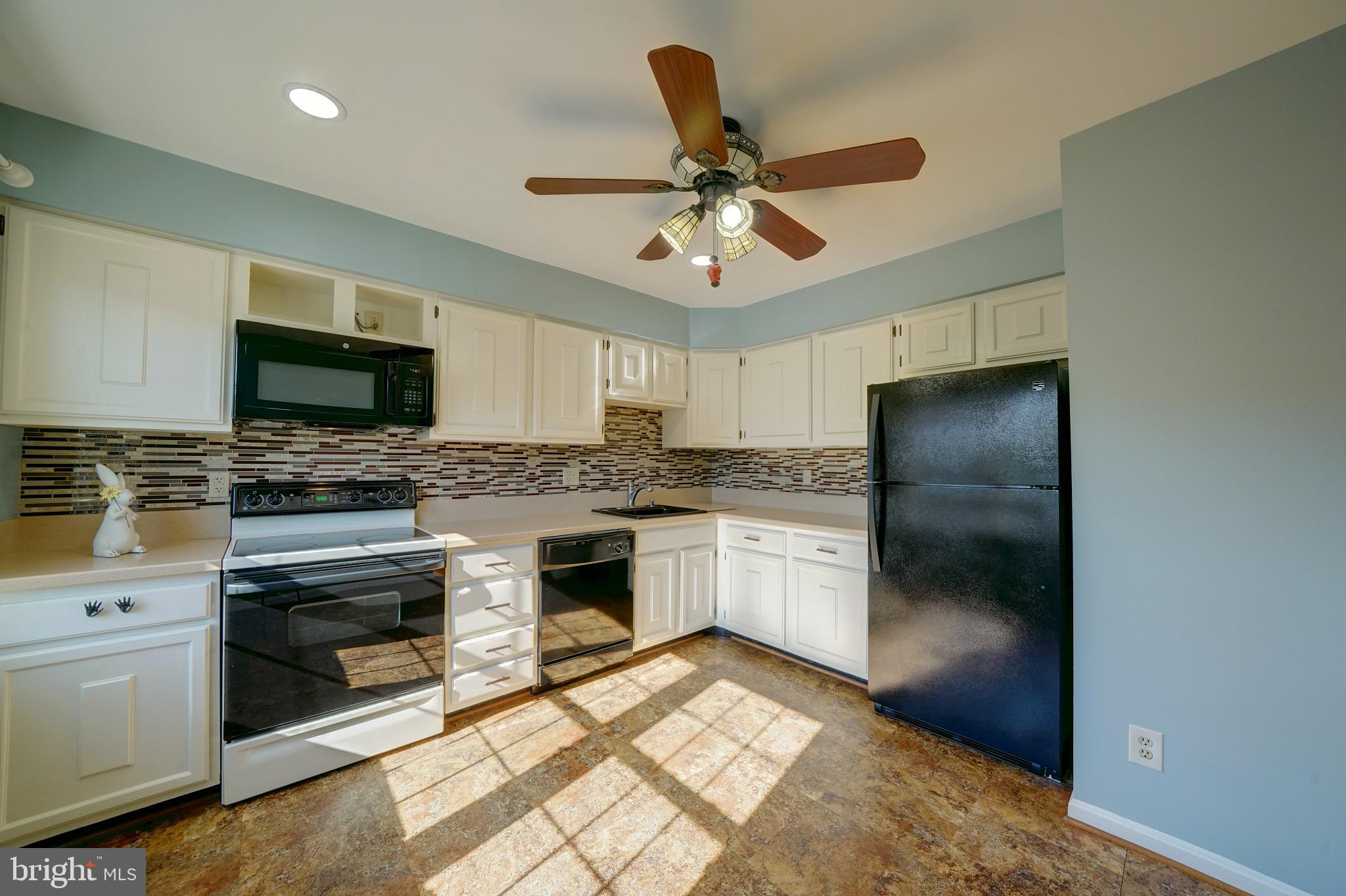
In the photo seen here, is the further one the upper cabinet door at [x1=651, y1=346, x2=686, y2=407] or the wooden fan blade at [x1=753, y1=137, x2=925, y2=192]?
the upper cabinet door at [x1=651, y1=346, x2=686, y2=407]

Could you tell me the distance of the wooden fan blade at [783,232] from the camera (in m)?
1.73

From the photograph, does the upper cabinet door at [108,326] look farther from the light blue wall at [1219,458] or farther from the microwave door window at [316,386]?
the light blue wall at [1219,458]

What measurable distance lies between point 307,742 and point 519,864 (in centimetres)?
99

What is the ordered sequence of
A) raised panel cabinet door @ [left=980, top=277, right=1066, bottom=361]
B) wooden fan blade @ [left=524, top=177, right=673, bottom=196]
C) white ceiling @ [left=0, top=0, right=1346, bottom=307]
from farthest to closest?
raised panel cabinet door @ [left=980, top=277, right=1066, bottom=361]
wooden fan blade @ [left=524, top=177, right=673, bottom=196]
white ceiling @ [left=0, top=0, right=1346, bottom=307]

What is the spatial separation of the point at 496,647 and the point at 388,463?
1.10 m

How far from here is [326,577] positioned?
1.82m

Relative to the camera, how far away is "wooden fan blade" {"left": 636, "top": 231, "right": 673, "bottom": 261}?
6.49ft

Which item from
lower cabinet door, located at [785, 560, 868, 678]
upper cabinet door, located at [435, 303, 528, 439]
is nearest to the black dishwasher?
upper cabinet door, located at [435, 303, 528, 439]

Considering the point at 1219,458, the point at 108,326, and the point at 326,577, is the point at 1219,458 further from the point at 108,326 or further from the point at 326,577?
the point at 108,326

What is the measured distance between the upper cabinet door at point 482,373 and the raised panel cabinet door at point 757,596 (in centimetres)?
165

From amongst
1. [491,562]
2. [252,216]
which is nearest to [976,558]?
[491,562]

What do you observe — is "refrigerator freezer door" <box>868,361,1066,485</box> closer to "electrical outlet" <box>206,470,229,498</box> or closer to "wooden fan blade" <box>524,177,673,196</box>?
"wooden fan blade" <box>524,177,673,196</box>

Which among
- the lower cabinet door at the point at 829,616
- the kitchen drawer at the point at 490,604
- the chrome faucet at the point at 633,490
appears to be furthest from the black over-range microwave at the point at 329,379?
the lower cabinet door at the point at 829,616

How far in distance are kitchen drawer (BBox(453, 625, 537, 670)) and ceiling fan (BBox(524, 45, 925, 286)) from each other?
193cm
